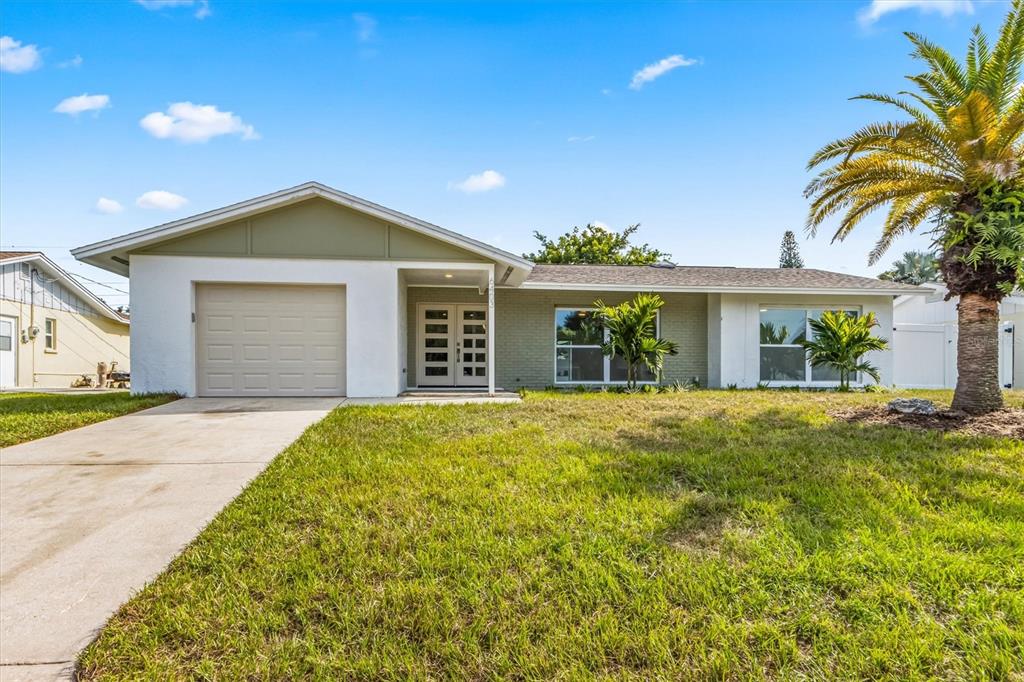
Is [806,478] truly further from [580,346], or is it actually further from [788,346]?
[788,346]

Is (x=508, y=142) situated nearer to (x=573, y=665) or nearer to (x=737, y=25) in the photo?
(x=737, y=25)

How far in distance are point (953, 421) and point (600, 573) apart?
6763 millimetres

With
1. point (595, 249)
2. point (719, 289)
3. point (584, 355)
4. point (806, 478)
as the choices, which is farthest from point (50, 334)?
point (595, 249)

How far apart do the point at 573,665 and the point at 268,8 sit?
478 inches

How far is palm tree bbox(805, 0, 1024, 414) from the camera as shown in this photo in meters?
6.91

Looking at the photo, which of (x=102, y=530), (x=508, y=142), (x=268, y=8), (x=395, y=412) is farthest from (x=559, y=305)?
(x=102, y=530)

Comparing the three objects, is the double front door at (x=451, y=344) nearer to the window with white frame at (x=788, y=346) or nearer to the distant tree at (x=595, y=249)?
the window with white frame at (x=788, y=346)

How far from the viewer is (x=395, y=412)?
812cm

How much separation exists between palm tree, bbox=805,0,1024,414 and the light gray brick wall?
21.9ft

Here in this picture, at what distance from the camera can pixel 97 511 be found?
4016 millimetres

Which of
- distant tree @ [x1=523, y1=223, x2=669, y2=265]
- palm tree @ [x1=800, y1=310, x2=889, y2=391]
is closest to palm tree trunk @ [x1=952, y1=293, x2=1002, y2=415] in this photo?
palm tree @ [x1=800, y1=310, x2=889, y2=391]

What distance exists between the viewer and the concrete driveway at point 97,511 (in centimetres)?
255

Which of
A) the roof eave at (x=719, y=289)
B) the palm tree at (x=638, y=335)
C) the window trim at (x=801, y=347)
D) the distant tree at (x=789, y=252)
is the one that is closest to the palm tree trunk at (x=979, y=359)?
the palm tree at (x=638, y=335)

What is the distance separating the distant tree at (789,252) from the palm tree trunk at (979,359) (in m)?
54.1
